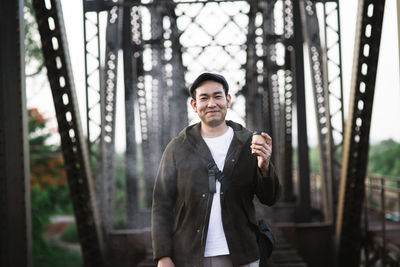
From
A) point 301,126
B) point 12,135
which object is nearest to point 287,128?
point 301,126

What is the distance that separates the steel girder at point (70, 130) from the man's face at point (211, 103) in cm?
248

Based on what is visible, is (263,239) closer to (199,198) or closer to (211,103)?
(199,198)

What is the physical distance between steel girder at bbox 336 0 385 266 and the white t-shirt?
2662 mm

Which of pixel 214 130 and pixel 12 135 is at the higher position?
pixel 12 135

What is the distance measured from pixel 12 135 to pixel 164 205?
2021mm

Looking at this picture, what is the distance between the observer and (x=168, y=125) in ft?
50.4

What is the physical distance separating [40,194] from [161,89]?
4004 millimetres

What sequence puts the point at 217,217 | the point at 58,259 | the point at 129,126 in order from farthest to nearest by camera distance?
the point at 58,259, the point at 129,126, the point at 217,217

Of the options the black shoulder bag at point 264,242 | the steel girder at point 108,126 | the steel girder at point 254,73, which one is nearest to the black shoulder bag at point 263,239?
the black shoulder bag at point 264,242

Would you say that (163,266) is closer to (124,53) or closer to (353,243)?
(353,243)

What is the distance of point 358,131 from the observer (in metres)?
5.38

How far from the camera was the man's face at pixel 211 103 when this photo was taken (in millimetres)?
2625

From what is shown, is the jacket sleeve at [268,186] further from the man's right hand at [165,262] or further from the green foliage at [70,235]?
the green foliage at [70,235]

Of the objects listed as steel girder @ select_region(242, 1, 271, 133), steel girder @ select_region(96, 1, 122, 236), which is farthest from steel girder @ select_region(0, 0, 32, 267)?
steel girder @ select_region(242, 1, 271, 133)
